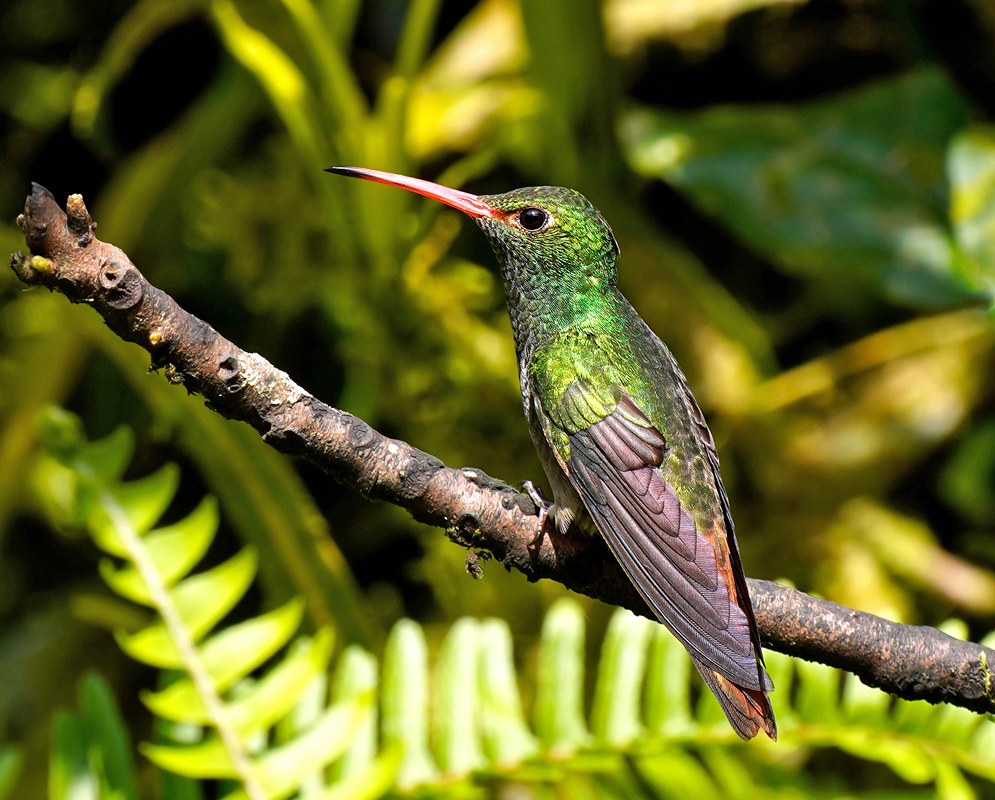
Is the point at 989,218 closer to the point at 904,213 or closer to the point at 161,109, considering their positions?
the point at 904,213

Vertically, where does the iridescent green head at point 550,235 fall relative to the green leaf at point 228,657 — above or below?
above

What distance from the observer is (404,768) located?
7.14ft

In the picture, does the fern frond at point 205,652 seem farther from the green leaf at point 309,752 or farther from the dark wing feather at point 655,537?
the dark wing feather at point 655,537

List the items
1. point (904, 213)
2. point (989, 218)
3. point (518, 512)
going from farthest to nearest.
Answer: point (904, 213)
point (989, 218)
point (518, 512)

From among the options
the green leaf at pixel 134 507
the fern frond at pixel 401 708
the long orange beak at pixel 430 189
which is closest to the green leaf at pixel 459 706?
the fern frond at pixel 401 708

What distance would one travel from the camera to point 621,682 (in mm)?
2213

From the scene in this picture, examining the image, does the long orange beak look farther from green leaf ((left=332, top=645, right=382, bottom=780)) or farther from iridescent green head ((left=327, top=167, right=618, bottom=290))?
green leaf ((left=332, top=645, right=382, bottom=780))

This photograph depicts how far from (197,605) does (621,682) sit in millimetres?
964

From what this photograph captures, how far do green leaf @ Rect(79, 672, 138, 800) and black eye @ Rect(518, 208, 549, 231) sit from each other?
1.36m

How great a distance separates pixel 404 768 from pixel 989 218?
2101 millimetres

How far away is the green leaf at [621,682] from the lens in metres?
2.16

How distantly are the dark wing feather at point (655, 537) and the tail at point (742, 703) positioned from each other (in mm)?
35

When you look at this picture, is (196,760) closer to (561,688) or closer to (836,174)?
(561,688)

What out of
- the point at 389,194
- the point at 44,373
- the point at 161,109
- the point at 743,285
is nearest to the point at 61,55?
the point at 161,109
